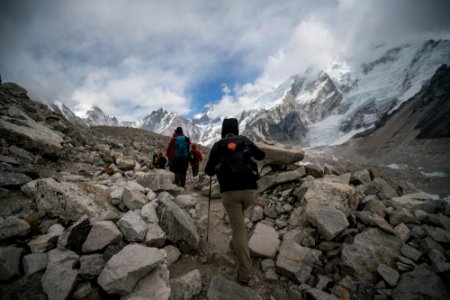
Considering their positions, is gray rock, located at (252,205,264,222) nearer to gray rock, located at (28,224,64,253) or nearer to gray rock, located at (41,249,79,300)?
gray rock, located at (41,249,79,300)

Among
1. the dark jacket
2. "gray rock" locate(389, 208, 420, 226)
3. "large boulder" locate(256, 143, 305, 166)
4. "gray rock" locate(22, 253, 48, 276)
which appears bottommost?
"gray rock" locate(22, 253, 48, 276)

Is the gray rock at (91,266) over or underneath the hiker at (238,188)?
underneath

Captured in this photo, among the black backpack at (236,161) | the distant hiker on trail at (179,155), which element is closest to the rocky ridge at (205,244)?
the black backpack at (236,161)

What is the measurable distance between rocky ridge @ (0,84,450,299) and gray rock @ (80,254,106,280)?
0.05 ft

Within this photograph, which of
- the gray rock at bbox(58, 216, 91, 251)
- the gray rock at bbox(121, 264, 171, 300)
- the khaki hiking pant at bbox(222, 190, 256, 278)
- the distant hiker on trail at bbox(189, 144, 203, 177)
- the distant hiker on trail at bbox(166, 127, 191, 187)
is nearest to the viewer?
the gray rock at bbox(121, 264, 171, 300)

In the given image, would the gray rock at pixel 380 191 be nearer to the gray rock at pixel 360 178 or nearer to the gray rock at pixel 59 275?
the gray rock at pixel 360 178

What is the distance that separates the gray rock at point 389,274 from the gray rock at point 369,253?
13cm

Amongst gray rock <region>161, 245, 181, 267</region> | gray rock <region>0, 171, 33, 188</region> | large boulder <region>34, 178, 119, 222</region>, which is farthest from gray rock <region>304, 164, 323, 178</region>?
gray rock <region>0, 171, 33, 188</region>

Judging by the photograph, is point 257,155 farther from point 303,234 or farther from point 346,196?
point 346,196

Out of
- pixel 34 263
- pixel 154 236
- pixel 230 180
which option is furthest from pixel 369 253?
pixel 34 263

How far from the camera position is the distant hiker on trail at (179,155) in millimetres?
9148

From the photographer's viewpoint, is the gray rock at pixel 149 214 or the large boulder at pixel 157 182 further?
the large boulder at pixel 157 182

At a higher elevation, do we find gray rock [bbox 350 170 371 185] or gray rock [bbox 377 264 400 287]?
gray rock [bbox 350 170 371 185]

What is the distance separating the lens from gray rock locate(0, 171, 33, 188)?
5.80 m
